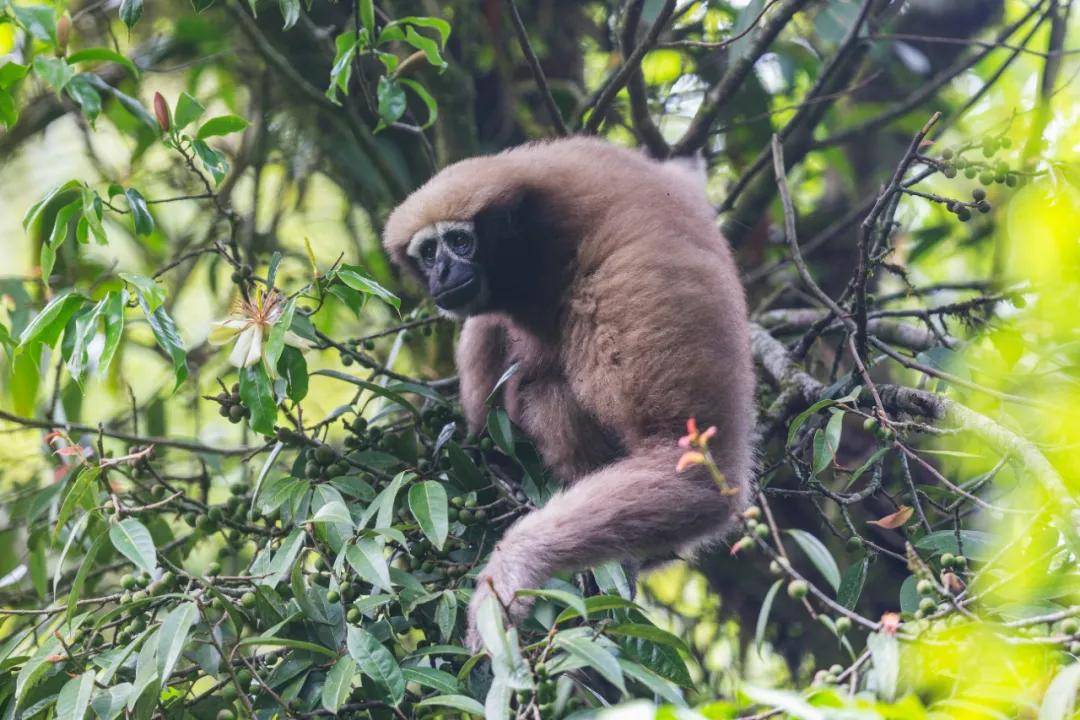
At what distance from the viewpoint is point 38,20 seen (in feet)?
9.66

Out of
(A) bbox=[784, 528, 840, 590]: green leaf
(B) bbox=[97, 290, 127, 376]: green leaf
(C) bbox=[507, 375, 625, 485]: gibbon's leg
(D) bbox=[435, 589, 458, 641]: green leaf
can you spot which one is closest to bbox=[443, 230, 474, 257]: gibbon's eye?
(C) bbox=[507, 375, 625, 485]: gibbon's leg

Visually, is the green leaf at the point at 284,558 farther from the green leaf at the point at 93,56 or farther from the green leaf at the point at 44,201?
the green leaf at the point at 93,56

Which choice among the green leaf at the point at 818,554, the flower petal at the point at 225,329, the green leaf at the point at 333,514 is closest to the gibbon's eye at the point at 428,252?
the flower petal at the point at 225,329

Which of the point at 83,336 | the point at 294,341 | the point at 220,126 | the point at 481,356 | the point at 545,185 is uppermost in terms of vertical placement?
the point at 220,126

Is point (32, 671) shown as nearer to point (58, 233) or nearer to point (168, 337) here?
point (168, 337)

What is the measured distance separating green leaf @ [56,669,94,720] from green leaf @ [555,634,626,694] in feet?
4.08

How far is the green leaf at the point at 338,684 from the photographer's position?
8.40 feet

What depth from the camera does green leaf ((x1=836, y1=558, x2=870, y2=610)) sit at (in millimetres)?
3037

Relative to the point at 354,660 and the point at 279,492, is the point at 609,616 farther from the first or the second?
the point at 279,492

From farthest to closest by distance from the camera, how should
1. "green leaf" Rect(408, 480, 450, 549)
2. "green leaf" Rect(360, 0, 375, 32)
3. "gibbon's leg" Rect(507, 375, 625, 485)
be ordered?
"gibbon's leg" Rect(507, 375, 625, 485) → "green leaf" Rect(360, 0, 375, 32) → "green leaf" Rect(408, 480, 450, 549)

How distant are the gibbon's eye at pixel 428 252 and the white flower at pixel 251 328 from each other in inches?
47.3

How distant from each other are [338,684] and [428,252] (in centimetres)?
214

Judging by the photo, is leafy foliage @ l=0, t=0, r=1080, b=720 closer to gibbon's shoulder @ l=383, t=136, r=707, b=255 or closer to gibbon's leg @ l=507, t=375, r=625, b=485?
gibbon's leg @ l=507, t=375, r=625, b=485

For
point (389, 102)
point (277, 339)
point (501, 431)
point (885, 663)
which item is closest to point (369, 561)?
point (277, 339)
